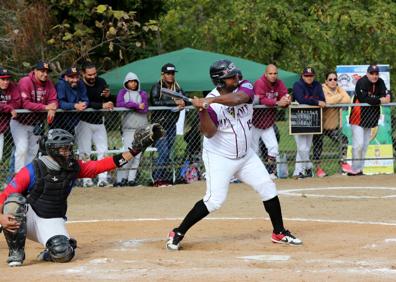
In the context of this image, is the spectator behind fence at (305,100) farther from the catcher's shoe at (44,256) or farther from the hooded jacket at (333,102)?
the catcher's shoe at (44,256)

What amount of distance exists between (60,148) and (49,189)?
406 mm

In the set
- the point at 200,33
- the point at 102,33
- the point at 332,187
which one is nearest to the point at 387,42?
the point at 200,33

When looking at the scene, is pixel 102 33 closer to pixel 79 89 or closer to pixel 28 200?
pixel 79 89

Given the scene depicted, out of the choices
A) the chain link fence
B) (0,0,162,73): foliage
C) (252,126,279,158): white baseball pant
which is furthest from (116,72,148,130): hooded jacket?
(0,0,162,73): foliage

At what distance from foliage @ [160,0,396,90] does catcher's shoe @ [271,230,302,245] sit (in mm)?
14966

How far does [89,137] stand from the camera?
1462cm

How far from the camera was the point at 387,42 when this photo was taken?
81.4 ft

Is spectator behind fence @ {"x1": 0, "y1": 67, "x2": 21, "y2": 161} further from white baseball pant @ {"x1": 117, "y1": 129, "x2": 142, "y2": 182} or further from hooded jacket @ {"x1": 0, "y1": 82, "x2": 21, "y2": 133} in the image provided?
white baseball pant @ {"x1": 117, "y1": 129, "x2": 142, "y2": 182}

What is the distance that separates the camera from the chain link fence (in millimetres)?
14086

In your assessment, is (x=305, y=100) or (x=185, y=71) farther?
(x=185, y=71)

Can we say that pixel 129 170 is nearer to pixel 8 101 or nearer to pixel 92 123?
pixel 92 123

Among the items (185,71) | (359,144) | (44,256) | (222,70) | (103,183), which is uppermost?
(222,70)

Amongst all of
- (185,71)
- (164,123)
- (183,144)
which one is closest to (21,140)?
(164,123)

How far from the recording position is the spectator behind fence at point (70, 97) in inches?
552
